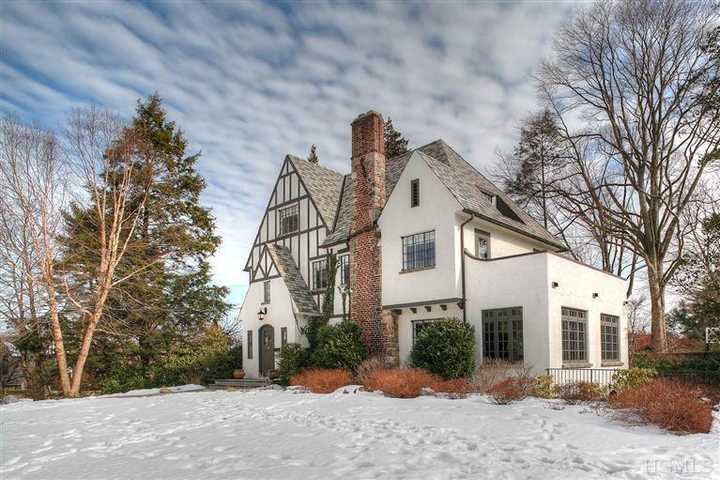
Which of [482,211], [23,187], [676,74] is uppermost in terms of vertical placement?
[676,74]

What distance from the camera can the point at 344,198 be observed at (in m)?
23.1

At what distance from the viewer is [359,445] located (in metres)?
7.31

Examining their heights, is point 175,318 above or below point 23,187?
below

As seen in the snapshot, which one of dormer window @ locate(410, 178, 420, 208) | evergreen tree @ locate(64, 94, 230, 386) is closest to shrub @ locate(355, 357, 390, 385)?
dormer window @ locate(410, 178, 420, 208)

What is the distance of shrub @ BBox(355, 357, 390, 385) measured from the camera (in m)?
15.6

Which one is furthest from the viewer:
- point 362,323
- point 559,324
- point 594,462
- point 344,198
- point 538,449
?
point 344,198

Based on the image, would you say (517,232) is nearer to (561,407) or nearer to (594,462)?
(561,407)

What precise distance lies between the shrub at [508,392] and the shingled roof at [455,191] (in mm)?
6218

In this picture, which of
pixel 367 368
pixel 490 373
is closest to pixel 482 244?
pixel 490 373

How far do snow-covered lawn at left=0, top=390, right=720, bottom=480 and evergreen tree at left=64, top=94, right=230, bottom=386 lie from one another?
42.3 feet

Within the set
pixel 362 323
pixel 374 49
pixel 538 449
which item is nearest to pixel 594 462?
pixel 538 449

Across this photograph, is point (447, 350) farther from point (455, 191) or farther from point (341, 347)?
point (455, 191)

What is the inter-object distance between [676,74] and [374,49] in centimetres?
1934

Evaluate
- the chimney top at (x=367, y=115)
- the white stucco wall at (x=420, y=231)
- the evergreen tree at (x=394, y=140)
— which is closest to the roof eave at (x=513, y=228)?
the white stucco wall at (x=420, y=231)
